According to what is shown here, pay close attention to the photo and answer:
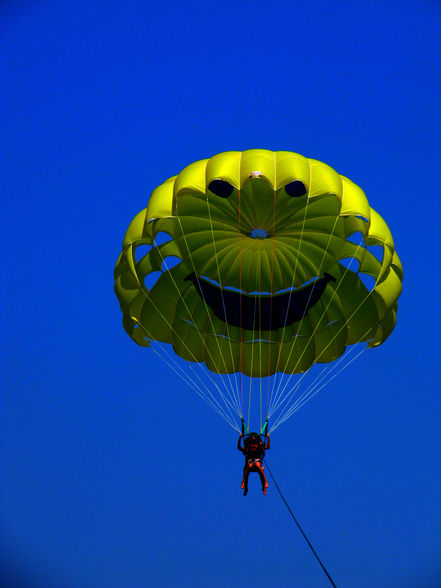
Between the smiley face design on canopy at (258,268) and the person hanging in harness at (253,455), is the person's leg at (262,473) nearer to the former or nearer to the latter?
the person hanging in harness at (253,455)

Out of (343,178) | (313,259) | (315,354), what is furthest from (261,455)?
(343,178)

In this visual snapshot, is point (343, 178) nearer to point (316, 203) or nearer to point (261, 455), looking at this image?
point (316, 203)

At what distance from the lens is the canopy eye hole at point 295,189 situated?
1274 cm

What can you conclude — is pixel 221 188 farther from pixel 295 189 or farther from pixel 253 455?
pixel 253 455

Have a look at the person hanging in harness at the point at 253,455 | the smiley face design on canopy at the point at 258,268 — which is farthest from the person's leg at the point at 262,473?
the smiley face design on canopy at the point at 258,268

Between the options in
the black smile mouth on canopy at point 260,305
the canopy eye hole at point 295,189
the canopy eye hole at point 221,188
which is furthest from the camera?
the black smile mouth on canopy at point 260,305

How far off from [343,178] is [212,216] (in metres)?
2.48

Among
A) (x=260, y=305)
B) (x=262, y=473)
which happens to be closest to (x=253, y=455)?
(x=262, y=473)

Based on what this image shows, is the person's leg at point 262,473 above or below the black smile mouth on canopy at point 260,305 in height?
below

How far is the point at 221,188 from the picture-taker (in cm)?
1327

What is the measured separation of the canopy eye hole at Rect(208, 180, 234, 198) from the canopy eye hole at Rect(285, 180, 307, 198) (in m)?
1.01

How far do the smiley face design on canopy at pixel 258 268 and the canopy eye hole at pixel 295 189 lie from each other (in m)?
0.02

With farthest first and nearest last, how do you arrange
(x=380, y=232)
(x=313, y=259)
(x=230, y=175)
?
(x=313, y=259) → (x=380, y=232) → (x=230, y=175)

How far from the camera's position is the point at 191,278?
14.9 m
